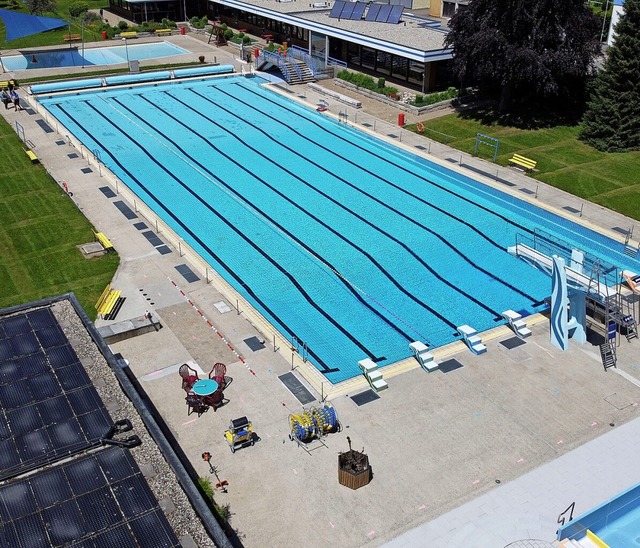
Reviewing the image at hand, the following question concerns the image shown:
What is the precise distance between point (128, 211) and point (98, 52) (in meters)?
29.6

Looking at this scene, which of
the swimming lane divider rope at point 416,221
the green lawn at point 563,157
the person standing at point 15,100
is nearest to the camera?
the swimming lane divider rope at point 416,221

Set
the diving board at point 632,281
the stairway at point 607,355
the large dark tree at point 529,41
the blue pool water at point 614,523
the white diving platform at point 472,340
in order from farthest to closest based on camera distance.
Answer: the large dark tree at point 529,41 < the diving board at point 632,281 < the white diving platform at point 472,340 < the stairway at point 607,355 < the blue pool water at point 614,523

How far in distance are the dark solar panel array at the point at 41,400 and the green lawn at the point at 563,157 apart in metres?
21.5

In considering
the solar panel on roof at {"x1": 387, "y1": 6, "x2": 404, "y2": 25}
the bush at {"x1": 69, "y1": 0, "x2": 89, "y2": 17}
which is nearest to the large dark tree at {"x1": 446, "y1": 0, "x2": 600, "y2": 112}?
the solar panel on roof at {"x1": 387, "y1": 6, "x2": 404, "y2": 25}

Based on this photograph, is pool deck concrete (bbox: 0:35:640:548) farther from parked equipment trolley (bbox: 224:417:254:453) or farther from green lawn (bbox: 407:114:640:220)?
green lawn (bbox: 407:114:640:220)

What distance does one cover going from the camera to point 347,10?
4675cm

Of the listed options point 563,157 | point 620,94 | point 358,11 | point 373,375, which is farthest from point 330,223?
point 358,11

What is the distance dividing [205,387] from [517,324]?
9048 mm

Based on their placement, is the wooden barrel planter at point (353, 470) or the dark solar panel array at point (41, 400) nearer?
the dark solar panel array at point (41, 400)

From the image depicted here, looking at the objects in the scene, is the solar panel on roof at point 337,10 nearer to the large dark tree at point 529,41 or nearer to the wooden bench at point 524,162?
the large dark tree at point 529,41

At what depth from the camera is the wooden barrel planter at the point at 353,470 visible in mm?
13570

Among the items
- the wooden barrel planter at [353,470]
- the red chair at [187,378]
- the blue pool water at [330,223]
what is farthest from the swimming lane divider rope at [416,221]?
the red chair at [187,378]

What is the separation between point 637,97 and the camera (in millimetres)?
30562

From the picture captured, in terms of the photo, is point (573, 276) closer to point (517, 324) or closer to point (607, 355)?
point (517, 324)
